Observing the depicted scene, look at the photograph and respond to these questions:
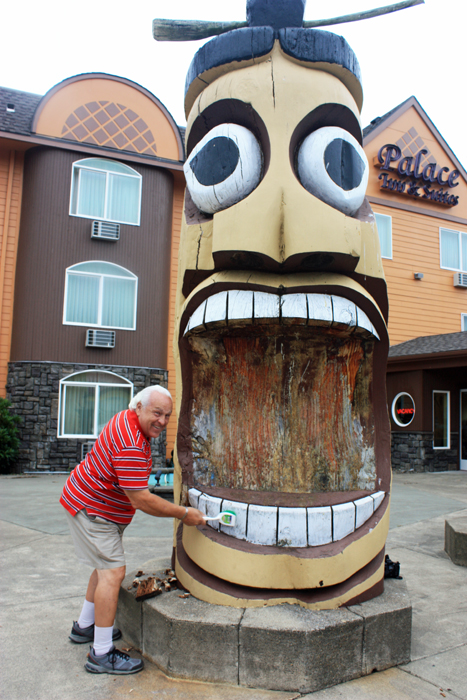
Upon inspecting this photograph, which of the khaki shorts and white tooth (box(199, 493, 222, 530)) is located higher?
white tooth (box(199, 493, 222, 530))

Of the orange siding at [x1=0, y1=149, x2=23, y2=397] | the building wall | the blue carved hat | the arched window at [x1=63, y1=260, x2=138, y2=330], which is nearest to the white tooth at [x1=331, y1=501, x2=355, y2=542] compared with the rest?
the blue carved hat

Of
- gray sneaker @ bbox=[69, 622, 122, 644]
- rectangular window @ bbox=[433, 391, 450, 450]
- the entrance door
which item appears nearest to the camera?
gray sneaker @ bbox=[69, 622, 122, 644]

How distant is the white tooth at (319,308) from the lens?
2.26m

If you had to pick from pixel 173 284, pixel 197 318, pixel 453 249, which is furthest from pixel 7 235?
pixel 453 249

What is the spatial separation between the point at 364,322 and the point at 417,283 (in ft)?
42.7

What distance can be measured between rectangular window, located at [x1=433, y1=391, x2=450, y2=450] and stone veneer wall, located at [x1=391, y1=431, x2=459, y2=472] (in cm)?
16

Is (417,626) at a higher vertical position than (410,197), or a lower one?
lower

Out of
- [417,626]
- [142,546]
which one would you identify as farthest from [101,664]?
[142,546]

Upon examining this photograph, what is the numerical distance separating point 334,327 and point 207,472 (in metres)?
1.02

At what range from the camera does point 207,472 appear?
270cm

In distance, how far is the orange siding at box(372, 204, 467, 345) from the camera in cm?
1419

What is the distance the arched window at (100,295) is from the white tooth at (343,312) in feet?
31.7

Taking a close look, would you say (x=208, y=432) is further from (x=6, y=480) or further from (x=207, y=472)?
(x=6, y=480)

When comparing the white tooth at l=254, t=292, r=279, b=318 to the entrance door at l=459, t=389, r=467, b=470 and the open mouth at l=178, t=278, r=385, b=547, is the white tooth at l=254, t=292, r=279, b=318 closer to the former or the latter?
the open mouth at l=178, t=278, r=385, b=547
